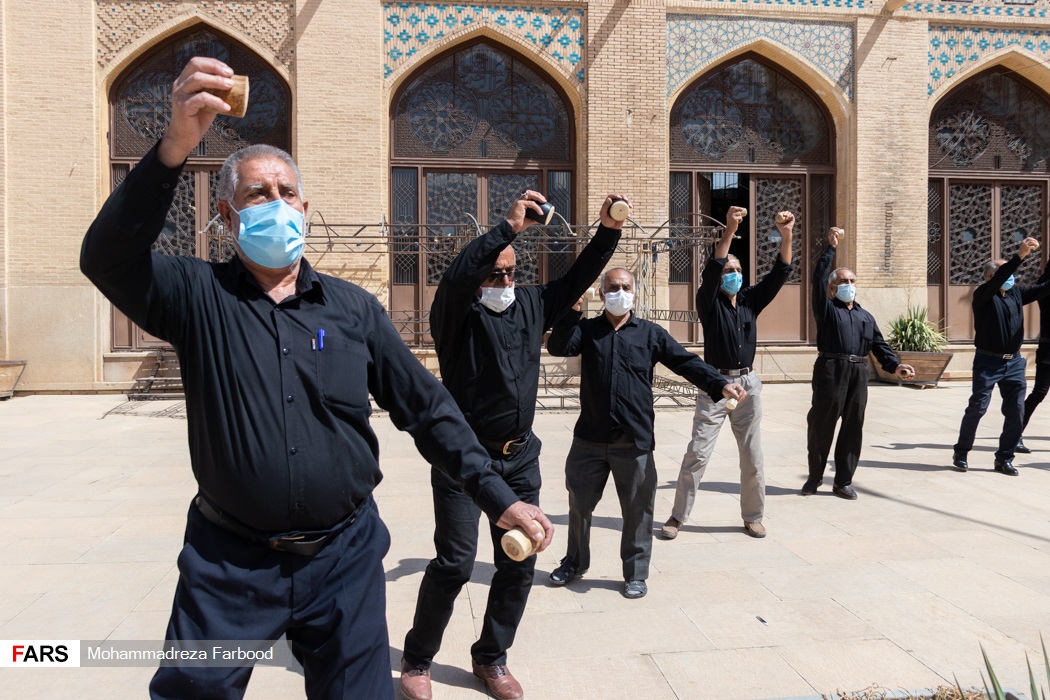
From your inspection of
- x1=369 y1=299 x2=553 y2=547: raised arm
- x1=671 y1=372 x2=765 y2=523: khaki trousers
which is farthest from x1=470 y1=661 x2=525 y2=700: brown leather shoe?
x1=671 y1=372 x2=765 y2=523: khaki trousers

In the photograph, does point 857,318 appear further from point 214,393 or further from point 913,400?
point 913,400

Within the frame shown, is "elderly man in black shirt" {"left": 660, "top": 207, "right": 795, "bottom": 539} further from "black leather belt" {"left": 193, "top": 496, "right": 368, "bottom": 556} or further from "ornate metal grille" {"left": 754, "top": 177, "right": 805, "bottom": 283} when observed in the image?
"ornate metal grille" {"left": 754, "top": 177, "right": 805, "bottom": 283}

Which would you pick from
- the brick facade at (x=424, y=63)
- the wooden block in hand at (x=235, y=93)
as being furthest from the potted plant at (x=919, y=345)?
the wooden block in hand at (x=235, y=93)

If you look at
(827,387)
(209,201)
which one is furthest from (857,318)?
(209,201)

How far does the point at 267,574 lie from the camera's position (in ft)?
6.37

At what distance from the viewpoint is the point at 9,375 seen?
12086mm

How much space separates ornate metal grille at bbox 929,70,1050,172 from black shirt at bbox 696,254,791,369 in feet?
36.5

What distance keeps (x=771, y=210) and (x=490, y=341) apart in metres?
12.1

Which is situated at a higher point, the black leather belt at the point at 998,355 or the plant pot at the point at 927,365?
the black leather belt at the point at 998,355

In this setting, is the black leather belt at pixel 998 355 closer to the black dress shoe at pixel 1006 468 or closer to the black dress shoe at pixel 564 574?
the black dress shoe at pixel 1006 468

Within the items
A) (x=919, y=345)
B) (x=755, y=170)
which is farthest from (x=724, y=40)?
(x=919, y=345)

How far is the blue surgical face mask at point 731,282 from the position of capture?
18.0ft

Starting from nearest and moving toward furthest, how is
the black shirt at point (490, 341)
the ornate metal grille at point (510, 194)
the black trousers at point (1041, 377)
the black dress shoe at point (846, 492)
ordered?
the black shirt at point (490, 341) < the black dress shoe at point (846, 492) < the black trousers at point (1041, 377) < the ornate metal grille at point (510, 194)

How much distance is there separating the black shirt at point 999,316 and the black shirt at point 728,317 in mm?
2959
